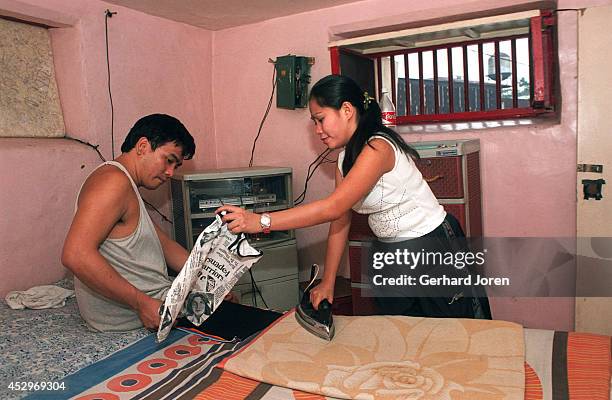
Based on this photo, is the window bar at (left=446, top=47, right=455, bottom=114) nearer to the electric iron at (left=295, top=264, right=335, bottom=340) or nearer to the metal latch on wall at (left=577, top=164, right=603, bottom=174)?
the metal latch on wall at (left=577, top=164, right=603, bottom=174)

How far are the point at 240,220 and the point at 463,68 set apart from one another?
194cm

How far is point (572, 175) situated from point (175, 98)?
96.3 inches

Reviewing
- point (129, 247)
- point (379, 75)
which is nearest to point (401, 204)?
point (129, 247)

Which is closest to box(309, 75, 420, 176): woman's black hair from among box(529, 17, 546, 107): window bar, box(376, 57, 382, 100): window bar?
box(529, 17, 546, 107): window bar

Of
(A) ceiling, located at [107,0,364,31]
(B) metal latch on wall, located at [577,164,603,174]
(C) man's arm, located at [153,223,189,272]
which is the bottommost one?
(C) man's arm, located at [153,223,189,272]

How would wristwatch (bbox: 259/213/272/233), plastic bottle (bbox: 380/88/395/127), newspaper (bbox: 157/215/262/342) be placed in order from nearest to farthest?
1. newspaper (bbox: 157/215/262/342)
2. wristwatch (bbox: 259/213/272/233)
3. plastic bottle (bbox: 380/88/395/127)

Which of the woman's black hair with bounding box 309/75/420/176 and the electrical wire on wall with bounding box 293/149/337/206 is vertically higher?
the woman's black hair with bounding box 309/75/420/176

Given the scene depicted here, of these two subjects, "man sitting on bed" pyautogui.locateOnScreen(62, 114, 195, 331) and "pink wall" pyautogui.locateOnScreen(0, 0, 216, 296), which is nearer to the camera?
"man sitting on bed" pyautogui.locateOnScreen(62, 114, 195, 331)

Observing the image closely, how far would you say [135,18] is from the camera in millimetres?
3211

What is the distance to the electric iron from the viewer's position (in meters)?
1.66

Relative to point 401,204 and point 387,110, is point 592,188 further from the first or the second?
point 401,204

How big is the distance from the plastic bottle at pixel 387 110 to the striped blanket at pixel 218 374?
1.72m

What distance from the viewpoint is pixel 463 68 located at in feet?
10.0

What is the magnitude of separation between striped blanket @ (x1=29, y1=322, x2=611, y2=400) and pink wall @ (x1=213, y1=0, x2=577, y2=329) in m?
1.47
